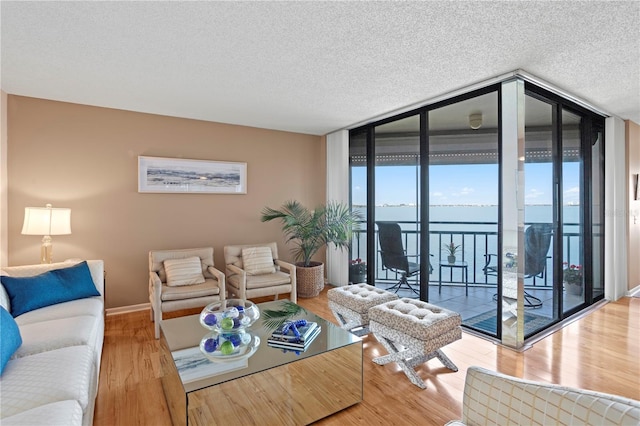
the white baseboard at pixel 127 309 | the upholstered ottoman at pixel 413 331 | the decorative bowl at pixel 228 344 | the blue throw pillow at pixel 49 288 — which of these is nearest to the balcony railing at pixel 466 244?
the upholstered ottoman at pixel 413 331

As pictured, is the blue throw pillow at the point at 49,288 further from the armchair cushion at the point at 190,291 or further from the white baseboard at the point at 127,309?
the white baseboard at the point at 127,309

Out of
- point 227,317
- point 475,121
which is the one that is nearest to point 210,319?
point 227,317

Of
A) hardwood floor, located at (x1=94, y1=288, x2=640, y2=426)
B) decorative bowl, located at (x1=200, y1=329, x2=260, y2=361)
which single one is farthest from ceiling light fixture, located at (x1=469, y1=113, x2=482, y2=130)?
decorative bowl, located at (x1=200, y1=329, x2=260, y2=361)

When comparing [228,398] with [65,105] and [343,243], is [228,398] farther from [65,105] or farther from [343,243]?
[65,105]

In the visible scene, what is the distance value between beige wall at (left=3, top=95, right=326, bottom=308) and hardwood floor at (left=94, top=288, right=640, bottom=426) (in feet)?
3.22

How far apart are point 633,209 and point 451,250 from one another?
2871 millimetres

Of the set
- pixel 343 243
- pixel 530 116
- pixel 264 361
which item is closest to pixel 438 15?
pixel 530 116

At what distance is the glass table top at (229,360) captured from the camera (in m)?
1.80

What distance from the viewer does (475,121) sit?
372 cm

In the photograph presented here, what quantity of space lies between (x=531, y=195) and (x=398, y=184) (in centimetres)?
154

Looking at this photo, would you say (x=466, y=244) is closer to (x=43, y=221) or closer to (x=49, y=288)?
(x=49, y=288)

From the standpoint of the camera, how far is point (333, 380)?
2246 millimetres

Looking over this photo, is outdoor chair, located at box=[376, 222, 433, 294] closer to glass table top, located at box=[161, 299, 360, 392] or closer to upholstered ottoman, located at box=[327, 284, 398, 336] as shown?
upholstered ottoman, located at box=[327, 284, 398, 336]

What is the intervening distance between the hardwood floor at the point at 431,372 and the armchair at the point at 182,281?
14.6 inches
